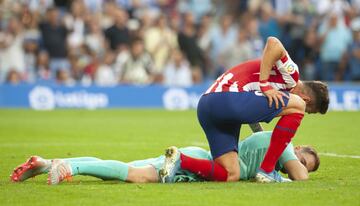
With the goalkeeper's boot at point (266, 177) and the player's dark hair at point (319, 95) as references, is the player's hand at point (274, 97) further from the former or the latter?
the goalkeeper's boot at point (266, 177)

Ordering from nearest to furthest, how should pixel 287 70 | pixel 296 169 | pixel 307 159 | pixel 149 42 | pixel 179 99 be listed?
pixel 287 70 → pixel 296 169 → pixel 307 159 → pixel 179 99 → pixel 149 42

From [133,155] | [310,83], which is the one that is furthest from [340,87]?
[310,83]

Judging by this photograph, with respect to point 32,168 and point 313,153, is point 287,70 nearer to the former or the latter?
point 313,153

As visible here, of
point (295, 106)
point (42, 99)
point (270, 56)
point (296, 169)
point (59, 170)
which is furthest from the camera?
point (42, 99)

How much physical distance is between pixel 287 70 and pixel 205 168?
1.34 meters

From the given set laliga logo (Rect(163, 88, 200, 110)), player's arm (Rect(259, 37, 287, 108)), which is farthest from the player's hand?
laliga logo (Rect(163, 88, 200, 110))

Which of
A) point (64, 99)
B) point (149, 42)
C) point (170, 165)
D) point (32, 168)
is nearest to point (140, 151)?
point (170, 165)

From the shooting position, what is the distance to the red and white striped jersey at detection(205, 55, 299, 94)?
944 centimetres

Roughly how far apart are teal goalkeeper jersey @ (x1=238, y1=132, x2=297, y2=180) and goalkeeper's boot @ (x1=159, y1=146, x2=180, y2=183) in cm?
73

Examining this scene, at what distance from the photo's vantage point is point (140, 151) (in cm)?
1384

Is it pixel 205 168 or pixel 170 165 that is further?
pixel 205 168

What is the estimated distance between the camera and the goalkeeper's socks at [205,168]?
9414 millimetres

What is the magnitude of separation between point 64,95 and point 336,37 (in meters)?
7.93

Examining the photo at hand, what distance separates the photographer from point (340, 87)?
25203 millimetres
